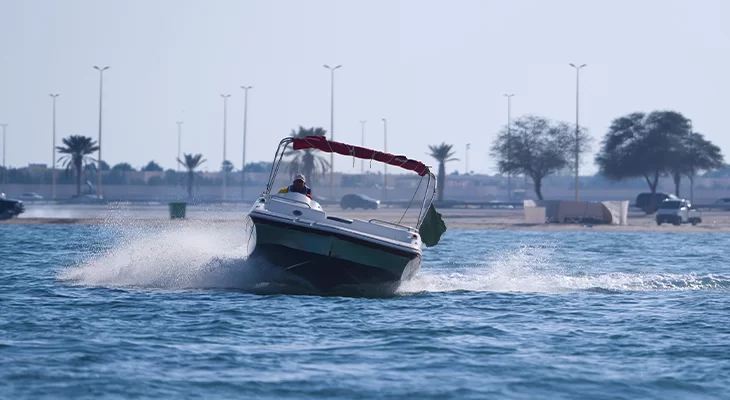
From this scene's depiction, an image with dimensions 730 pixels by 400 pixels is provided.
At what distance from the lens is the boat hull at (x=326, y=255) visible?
1889 cm

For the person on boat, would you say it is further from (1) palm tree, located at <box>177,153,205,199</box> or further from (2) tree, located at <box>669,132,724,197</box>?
(1) palm tree, located at <box>177,153,205,199</box>

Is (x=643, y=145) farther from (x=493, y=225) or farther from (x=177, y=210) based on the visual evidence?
(x=177, y=210)

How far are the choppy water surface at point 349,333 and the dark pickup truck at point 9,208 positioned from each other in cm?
2984

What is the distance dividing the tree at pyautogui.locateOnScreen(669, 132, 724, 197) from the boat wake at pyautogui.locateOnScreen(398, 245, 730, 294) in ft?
215

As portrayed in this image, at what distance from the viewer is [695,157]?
91.6m

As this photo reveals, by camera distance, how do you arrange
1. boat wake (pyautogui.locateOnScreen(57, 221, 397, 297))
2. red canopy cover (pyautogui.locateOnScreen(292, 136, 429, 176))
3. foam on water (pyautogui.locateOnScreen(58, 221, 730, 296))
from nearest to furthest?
boat wake (pyautogui.locateOnScreen(57, 221, 397, 297)) < red canopy cover (pyautogui.locateOnScreen(292, 136, 429, 176)) < foam on water (pyautogui.locateOnScreen(58, 221, 730, 296))

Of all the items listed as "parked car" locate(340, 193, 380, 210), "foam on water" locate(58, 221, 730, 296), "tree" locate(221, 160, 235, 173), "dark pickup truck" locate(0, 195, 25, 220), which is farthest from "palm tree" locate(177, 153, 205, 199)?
"foam on water" locate(58, 221, 730, 296)

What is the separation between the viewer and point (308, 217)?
19.1 m

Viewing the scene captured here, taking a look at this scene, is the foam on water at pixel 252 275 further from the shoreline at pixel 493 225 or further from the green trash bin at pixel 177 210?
the green trash bin at pixel 177 210

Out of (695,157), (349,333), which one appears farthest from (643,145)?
(349,333)

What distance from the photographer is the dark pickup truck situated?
55344 mm

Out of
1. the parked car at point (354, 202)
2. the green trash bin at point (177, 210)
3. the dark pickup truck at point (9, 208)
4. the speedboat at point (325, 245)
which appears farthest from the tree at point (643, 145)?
the speedboat at point (325, 245)

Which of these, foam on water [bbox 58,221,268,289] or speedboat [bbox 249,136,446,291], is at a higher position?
speedboat [bbox 249,136,446,291]

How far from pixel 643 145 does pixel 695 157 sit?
14.0ft
